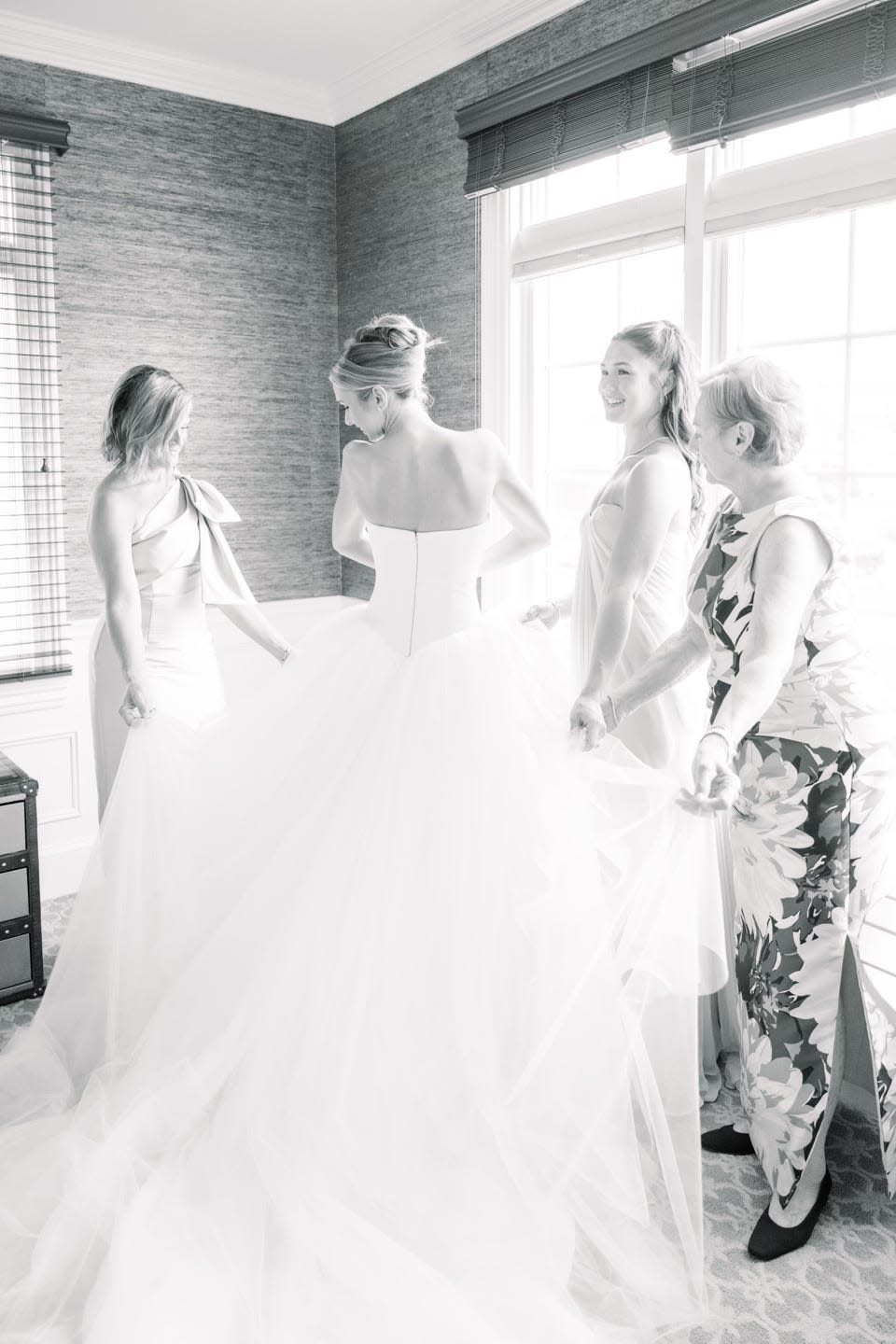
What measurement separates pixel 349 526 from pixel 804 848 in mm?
1328

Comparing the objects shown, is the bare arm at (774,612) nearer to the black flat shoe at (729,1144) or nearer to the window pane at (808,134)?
the black flat shoe at (729,1144)

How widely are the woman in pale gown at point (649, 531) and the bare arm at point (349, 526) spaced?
545 mm

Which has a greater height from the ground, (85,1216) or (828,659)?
(828,659)

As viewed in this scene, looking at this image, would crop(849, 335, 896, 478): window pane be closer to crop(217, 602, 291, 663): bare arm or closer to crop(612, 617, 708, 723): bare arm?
crop(612, 617, 708, 723): bare arm

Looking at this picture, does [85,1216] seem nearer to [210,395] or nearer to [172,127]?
[210,395]

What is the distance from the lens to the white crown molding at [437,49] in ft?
11.2

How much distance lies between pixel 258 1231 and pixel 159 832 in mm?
1088

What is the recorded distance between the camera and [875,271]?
8.76ft

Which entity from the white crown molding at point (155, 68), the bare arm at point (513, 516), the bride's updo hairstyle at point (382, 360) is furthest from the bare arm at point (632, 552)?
the white crown molding at point (155, 68)

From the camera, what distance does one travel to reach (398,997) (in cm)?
204

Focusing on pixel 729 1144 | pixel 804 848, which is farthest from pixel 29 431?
pixel 729 1144

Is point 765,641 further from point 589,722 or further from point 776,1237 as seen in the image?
point 776,1237

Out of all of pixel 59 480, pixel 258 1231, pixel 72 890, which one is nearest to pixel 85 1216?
pixel 258 1231

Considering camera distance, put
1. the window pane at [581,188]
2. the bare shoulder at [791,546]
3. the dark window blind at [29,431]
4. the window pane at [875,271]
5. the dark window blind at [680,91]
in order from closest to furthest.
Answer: the bare shoulder at [791,546] < the dark window blind at [680,91] < the window pane at [875,271] < the window pane at [581,188] < the dark window blind at [29,431]
